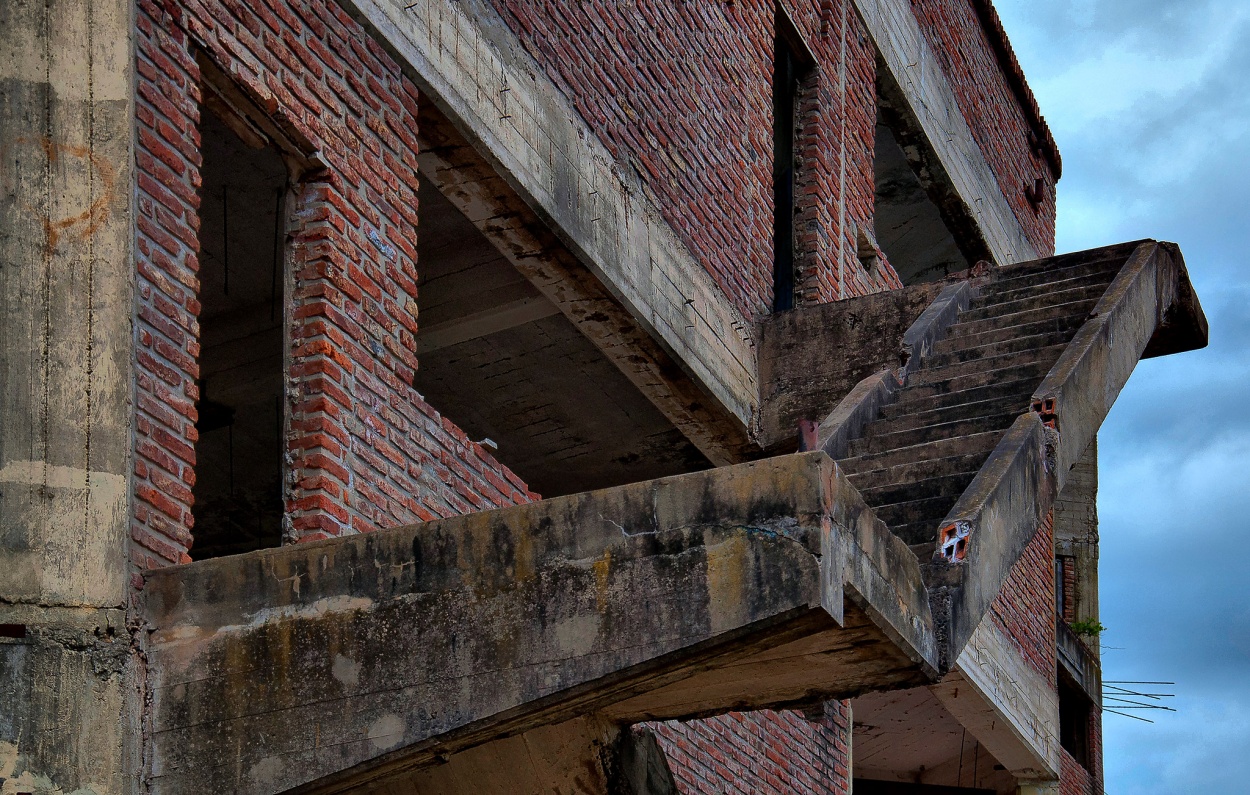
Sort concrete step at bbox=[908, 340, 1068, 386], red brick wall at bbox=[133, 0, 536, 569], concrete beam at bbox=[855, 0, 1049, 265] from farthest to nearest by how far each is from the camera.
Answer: concrete beam at bbox=[855, 0, 1049, 265], concrete step at bbox=[908, 340, 1068, 386], red brick wall at bbox=[133, 0, 536, 569]

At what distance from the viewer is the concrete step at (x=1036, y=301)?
11906mm

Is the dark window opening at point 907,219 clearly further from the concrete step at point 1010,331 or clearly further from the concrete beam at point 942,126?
the concrete step at point 1010,331

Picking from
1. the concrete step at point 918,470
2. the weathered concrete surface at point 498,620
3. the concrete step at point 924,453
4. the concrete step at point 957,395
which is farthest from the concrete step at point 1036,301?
the weathered concrete surface at point 498,620

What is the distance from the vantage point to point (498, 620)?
249 inches

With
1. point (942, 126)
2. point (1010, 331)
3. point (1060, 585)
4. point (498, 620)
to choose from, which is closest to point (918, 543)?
point (498, 620)

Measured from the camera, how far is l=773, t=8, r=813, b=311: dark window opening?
14.0 meters

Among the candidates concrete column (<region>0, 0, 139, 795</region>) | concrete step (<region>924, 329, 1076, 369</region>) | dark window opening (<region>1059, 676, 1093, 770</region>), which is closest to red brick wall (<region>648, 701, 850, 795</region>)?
concrete step (<region>924, 329, 1076, 369</region>)

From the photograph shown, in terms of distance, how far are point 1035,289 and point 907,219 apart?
7195 millimetres

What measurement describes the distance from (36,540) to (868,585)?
2707 mm

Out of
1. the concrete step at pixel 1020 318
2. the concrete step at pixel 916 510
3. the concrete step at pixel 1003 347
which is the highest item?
the concrete step at pixel 1020 318

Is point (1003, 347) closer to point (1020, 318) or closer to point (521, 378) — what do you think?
point (1020, 318)

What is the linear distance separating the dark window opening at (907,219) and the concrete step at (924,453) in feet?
25.6

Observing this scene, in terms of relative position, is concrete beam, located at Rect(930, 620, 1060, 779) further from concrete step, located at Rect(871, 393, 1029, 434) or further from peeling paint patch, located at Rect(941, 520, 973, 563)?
peeling paint patch, located at Rect(941, 520, 973, 563)

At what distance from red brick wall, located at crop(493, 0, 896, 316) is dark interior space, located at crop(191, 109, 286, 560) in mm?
1666
